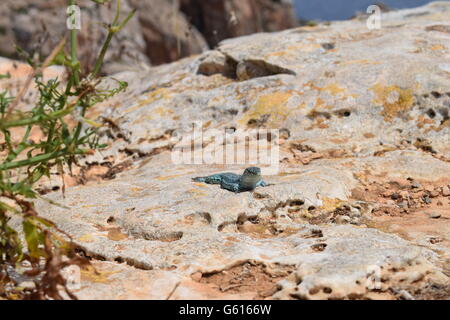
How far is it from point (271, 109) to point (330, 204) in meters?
2.55

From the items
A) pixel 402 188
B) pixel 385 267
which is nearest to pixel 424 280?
pixel 385 267

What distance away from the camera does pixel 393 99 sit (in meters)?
6.58

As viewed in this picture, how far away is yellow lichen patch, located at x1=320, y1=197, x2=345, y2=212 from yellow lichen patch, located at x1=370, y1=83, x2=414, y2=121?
2.16 meters

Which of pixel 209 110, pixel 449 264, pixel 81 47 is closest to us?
pixel 449 264

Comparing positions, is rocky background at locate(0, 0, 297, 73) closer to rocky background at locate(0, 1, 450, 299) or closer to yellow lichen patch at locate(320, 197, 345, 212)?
rocky background at locate(0, 1, 450, 299)

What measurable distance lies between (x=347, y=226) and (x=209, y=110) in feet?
11.9

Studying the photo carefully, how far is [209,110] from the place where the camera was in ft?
24.0

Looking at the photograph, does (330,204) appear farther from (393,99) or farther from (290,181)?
(393,99)

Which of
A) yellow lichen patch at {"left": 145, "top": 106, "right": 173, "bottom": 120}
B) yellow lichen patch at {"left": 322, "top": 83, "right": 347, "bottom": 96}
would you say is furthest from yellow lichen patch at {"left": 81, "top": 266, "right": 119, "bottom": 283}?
yellow lichen patch at {"left": 322, "top": 83, "right": 347, "bottom": 96}

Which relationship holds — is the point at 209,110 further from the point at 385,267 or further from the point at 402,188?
the point at 385,267

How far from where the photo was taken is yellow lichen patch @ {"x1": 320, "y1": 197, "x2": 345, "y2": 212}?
182 inches

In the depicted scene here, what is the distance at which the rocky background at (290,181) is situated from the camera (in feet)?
10.7

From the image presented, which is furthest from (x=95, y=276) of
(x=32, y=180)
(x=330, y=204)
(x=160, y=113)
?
(x=160, y=113)

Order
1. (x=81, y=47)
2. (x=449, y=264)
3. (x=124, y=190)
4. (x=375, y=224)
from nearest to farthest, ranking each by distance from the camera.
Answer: (x=449, y=264) → (x=375, y=224) → (x=124, y=190) → (x=81, y=47)
